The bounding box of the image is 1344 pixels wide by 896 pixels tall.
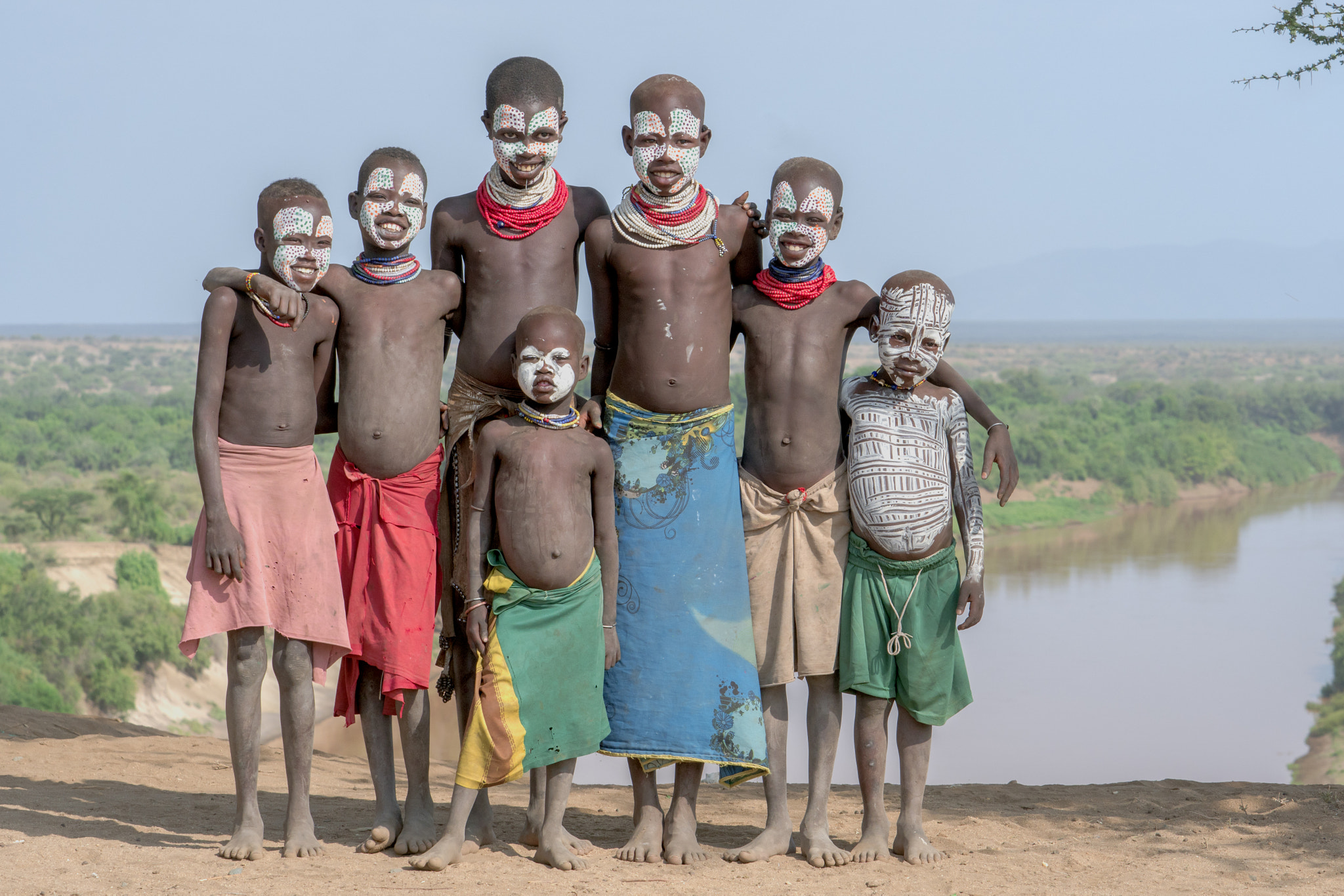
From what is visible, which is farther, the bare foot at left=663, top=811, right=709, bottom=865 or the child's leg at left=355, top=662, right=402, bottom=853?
the child's leg at left=355, top=662, right=402, bottom=853

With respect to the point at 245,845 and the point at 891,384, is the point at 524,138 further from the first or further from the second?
the point at 245,845

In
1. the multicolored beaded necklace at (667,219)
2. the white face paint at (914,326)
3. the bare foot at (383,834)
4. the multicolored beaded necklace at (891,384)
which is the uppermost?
the multicolored beaded necklace at (667,219)

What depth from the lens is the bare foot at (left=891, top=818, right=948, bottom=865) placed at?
429 centimetres

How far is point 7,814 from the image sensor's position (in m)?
4.63

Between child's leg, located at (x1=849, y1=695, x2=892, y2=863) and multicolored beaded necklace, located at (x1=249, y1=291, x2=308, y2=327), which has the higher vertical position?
multicolored beaded necklace, located at (x1=249, y1=291, x2=308, y2=327)

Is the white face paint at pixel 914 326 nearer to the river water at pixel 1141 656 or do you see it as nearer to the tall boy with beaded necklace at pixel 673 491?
the tall boy with beaded necklace at pixel 673 491

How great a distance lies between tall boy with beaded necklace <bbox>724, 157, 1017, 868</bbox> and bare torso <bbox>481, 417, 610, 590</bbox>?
651mm

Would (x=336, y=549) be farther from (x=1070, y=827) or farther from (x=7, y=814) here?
(x=1070, y=827)

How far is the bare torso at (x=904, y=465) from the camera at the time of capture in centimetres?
422

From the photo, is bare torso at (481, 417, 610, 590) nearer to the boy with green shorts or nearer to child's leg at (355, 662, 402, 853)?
child's leg at (355, 662, 402, 853)

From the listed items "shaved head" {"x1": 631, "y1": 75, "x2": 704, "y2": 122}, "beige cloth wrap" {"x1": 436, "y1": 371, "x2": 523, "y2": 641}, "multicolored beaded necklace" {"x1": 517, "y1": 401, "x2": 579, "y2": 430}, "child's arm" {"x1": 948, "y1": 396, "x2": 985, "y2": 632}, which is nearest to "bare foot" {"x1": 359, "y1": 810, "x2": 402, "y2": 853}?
"beige cloth wrap" {"x1": 436, "y1": 371, "x2": 523, "y2": 641}

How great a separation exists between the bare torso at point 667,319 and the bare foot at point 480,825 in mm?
1522

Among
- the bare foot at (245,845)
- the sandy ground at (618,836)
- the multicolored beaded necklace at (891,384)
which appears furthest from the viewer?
the multicolored beaded necklace at (891,384)

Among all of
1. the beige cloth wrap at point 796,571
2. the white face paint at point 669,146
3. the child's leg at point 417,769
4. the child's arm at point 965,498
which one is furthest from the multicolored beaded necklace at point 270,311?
the child's arm at point 965,498
